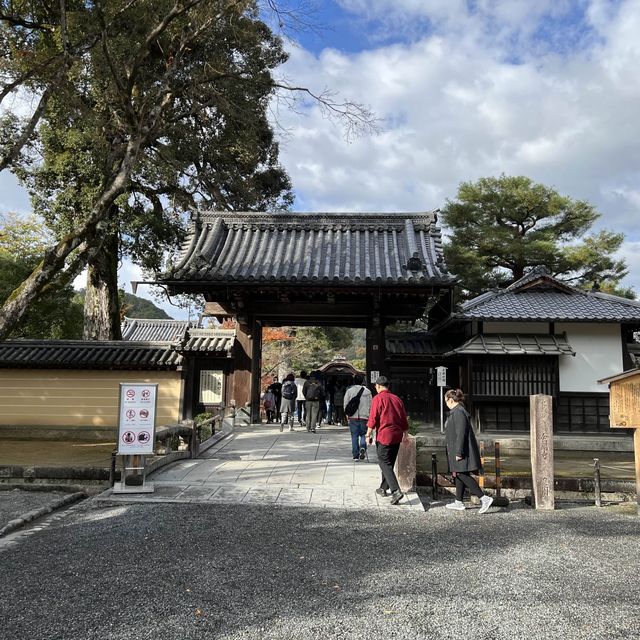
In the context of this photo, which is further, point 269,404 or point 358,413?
point 269,404

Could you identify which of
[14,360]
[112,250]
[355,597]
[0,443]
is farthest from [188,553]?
[112,250]

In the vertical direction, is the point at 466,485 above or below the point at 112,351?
below

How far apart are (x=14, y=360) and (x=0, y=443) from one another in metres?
2.76

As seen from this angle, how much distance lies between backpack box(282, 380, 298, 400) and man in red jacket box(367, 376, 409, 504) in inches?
243

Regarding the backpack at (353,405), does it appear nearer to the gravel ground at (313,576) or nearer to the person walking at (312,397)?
the person walking at (312,397)

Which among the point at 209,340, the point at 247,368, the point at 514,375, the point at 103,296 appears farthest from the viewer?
the point at 103,296

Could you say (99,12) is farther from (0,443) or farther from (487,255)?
(487,255)

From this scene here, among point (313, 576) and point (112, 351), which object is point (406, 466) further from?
point (112, 351)

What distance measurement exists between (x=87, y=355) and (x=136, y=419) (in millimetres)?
9365

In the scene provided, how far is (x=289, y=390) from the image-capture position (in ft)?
43.8

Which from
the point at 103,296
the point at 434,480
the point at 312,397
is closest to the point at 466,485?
the point at 434,480

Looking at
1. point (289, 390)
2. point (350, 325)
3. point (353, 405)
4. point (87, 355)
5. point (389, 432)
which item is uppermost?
point (350, 325)

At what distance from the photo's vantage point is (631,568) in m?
4.73

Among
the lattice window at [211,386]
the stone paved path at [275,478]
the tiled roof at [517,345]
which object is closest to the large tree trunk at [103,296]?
the lattice window at [211,386]
